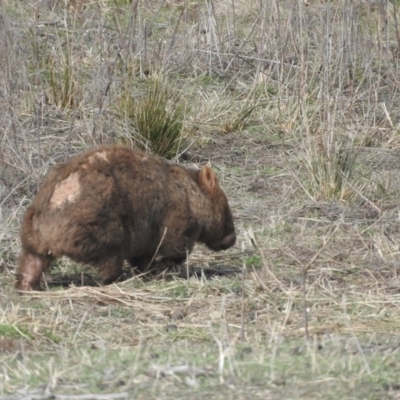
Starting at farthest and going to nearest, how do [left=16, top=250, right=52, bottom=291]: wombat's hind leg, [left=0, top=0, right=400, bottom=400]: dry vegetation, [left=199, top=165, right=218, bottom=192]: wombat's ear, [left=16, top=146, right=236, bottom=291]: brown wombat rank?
[left=199, top=165, right=218, bottom=192]: wombat's ear < [left=16, top=250, right=52, bottom=291]: wombat's hind leg < [left=16, top=146, right=236, bottom=291]: brown wombat < [left=0, top=0, right=400, bottom=400]: dry vegetation

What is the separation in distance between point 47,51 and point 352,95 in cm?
363

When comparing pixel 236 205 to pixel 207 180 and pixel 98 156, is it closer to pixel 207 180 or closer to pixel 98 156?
pixel 207 180

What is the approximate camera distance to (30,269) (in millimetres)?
7777

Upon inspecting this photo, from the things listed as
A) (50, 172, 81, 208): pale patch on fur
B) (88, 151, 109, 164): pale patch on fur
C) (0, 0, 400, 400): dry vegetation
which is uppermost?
(88, 151, 109, 164): pale patch on fur

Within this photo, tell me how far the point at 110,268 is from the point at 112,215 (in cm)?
37

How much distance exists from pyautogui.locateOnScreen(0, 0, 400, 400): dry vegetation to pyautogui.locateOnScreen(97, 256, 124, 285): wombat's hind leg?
0.08 metres

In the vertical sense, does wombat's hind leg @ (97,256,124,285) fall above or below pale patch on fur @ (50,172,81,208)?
below

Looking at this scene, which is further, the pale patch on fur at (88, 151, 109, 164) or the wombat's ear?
the wombat's ear

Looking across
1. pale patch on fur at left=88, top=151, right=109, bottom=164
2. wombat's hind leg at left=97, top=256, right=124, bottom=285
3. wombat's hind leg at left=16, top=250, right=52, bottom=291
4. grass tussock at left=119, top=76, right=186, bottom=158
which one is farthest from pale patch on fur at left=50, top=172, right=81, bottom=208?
grass tussock at left=119, top=76, right=186, bottom=158

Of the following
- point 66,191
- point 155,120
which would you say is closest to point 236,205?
point 155,120

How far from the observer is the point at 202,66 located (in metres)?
13.6

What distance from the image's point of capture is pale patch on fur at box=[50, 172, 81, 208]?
24.9 ft

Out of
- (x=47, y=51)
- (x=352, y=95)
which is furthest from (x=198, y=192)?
(x=47, y=51)

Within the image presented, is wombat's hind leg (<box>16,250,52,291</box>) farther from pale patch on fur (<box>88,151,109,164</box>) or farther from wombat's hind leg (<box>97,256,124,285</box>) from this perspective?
pale patch on fur (<box>88,151,109,164</box>)
